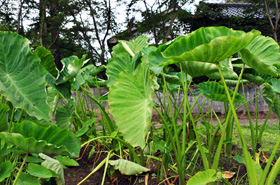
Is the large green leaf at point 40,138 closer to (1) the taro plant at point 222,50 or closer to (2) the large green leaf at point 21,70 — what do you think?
(2) the large green leaf at point 21,70

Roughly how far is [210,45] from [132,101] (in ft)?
1.26

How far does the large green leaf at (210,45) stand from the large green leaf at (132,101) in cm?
17

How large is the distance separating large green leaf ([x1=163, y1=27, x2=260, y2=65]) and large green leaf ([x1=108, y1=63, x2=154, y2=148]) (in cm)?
17

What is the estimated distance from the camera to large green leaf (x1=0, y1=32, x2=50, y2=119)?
0.84 meters

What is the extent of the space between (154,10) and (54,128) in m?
6.85

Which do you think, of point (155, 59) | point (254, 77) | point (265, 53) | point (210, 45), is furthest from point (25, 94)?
point (254, 77)

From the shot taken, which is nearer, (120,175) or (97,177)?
(120,175)

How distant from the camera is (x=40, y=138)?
0.72m

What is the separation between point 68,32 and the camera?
7.19 meters

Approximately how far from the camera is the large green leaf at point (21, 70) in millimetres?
843

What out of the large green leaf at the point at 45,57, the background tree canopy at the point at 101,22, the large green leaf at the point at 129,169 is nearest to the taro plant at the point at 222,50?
the large green leaf at the point at 129,169

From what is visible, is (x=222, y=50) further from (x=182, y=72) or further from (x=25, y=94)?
(x=25, y=94)

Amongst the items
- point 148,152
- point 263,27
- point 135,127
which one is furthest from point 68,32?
point 135,127

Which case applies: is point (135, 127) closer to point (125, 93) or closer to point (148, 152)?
point (125, 93)
